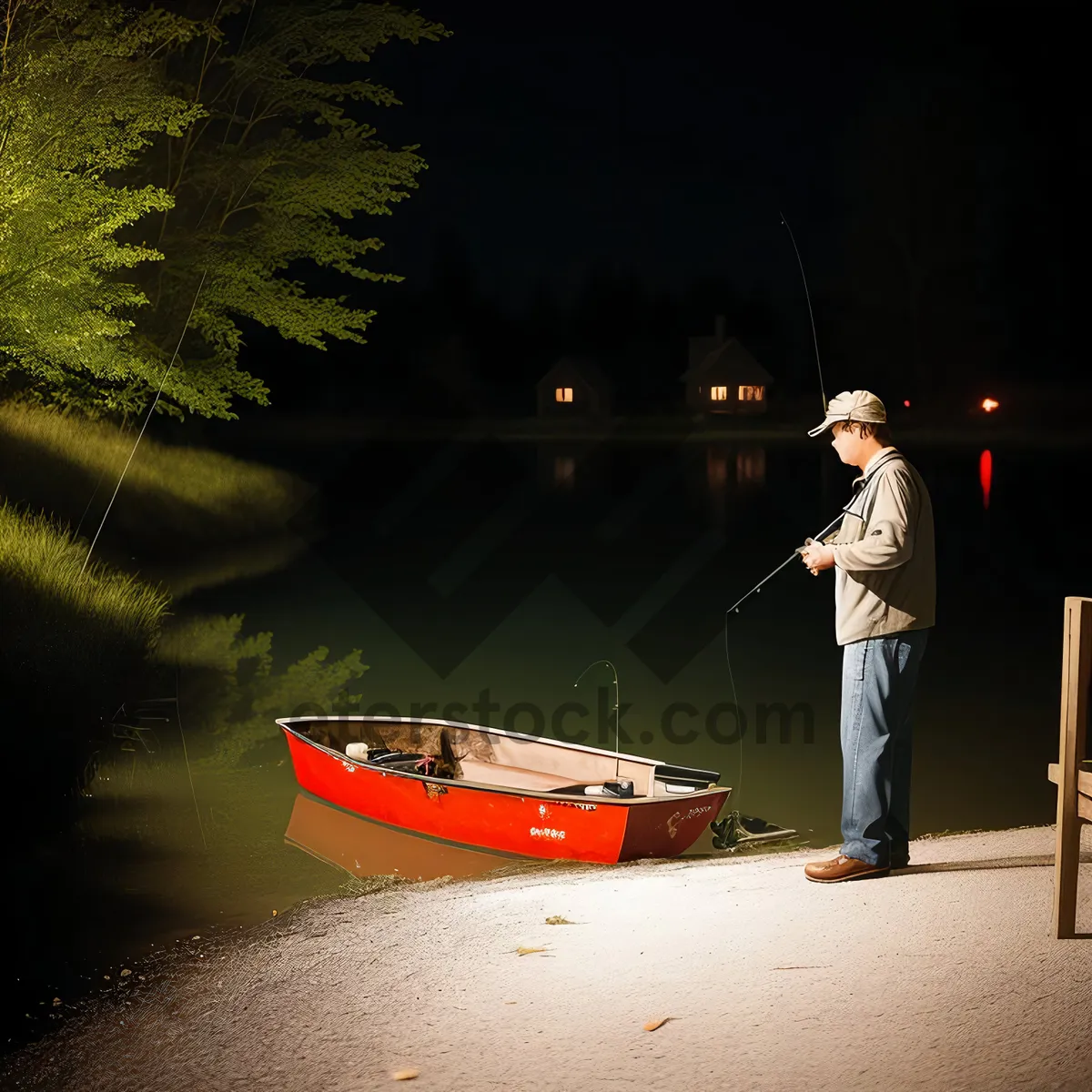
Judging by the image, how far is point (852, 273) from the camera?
70.2 m

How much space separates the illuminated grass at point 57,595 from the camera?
12.7m

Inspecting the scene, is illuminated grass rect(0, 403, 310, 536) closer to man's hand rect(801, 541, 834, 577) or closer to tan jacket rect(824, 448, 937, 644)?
man's hand rect(801, 541, 834, 577)

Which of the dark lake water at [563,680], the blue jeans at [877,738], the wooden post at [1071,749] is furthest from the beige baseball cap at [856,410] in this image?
the dark lake water at [563,680]

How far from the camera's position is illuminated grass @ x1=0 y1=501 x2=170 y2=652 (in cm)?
1270

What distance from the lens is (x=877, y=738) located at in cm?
604

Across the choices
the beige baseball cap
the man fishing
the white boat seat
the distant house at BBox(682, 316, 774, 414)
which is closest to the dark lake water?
the white boat seat

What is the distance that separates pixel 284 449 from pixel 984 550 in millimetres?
43396

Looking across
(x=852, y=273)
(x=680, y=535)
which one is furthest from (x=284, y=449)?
(x=680, y=535)

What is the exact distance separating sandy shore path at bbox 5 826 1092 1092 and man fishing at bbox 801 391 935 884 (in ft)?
1.32

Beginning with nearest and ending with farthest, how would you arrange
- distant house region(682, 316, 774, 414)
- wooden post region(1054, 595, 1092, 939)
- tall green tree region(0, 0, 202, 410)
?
wooden post region(1054, 595, 1092, 939), tall green tree region(0, 0, 202, 410), distant house region(682, 316, 774, 414)

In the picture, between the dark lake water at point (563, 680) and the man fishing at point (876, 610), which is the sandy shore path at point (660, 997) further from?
the dark lake water at point (563, 680)

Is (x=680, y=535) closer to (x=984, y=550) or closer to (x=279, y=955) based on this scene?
(x=984, y=550)

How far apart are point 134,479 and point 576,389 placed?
5972 cm

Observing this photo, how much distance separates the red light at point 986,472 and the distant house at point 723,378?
1737 centimetres
